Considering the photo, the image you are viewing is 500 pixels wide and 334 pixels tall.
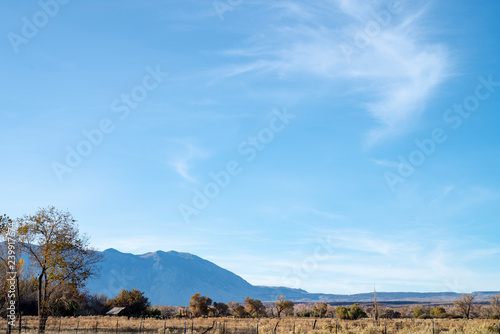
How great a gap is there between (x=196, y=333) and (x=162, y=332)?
11.5 ft

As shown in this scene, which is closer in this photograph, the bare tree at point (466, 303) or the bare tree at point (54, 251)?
the bare tree at point (54, 251)

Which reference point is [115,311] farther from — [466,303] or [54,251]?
[466,303]

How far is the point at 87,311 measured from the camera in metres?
77.4

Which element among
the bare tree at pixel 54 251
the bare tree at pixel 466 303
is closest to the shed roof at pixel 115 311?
the bare tree at pixel 54 251

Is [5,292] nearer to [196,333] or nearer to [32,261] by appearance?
[32,261]

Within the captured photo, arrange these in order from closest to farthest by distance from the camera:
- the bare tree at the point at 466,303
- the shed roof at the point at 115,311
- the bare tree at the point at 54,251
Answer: the bare tree at the point at 54,251, the shed roof at the point at 115,311, the bare tree at the point at 466,303

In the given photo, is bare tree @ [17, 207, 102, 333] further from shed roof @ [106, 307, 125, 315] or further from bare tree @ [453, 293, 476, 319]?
bare tree @ [453, 293, 476, 319]

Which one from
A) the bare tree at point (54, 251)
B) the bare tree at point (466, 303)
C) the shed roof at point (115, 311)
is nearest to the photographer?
the bare tree at point (54, 251)

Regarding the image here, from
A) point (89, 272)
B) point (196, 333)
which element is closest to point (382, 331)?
point (196, 333)

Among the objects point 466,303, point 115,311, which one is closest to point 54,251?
point 115,311

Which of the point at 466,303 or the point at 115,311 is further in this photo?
the point at 466,303

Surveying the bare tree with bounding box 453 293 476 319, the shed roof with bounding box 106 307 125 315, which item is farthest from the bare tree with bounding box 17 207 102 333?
the bare tree with bounding box 453 293 476 319

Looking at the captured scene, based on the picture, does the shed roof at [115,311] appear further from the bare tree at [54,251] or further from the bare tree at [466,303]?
the bare tree at [466,303]

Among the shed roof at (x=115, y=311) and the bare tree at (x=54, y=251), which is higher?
the bare tree at (x=54, y=251)
